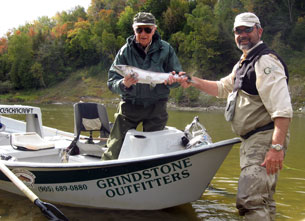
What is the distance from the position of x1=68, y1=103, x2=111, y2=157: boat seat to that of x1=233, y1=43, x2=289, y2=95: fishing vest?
3482 millimetres

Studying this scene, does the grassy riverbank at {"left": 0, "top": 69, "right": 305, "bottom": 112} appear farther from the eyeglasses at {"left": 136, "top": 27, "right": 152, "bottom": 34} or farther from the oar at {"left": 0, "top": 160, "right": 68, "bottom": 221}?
the oar at {"left": 0, "top": 160, "right": 68, "bottom": 221}

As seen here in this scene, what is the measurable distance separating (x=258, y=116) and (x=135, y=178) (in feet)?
6.43

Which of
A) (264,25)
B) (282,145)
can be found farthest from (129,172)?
(264,25)

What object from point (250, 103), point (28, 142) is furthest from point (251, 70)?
point (28, 142)

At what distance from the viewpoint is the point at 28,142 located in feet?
21.4

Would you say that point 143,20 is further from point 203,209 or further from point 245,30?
point 203,209

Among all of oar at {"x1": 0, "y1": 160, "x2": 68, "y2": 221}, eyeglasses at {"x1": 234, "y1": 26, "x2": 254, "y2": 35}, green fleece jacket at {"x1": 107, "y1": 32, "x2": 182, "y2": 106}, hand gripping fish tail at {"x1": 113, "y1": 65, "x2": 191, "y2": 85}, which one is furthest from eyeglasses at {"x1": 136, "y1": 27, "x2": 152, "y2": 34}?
oar at {"x1": 0, "y1": 160, "x2": 68, "y2": 221}

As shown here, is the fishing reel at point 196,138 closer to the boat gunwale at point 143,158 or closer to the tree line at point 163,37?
the boat gunwale at point 143,158

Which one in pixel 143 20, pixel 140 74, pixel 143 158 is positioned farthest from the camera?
pixel 143 20

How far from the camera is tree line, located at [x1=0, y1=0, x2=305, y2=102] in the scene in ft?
144

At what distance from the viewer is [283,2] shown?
47406mm

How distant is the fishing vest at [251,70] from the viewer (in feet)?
11.2

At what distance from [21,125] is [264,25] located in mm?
42009

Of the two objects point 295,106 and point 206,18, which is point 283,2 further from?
point 295,106
